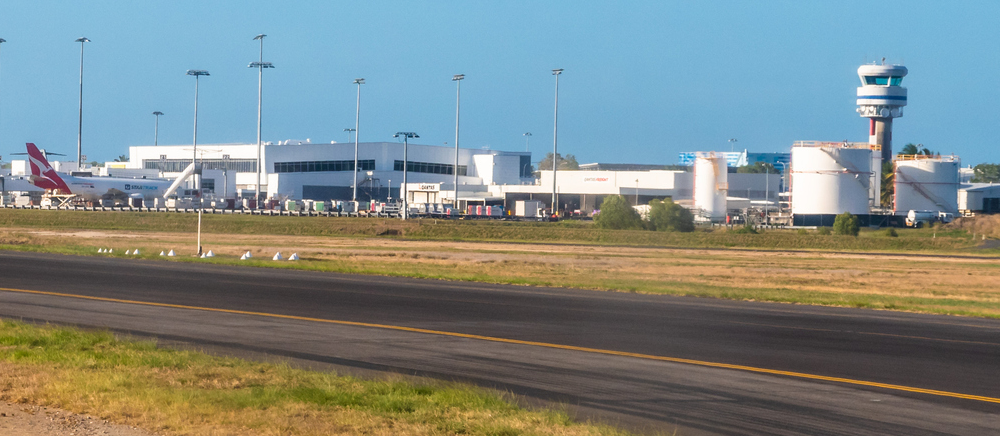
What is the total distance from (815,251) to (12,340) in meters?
58.2

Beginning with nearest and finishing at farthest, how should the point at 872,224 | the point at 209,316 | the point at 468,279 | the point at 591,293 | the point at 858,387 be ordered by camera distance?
the point at 858,387
the point at 209,316
the point at 591,293
the point at 468,279
the point at 872,224

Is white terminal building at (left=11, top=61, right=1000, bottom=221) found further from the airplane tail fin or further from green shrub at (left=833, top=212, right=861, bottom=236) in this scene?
the airplane tail fin

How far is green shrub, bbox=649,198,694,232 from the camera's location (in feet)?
263

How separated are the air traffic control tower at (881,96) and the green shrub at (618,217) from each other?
193ft

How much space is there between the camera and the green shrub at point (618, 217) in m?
79.8

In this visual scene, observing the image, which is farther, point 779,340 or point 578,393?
point 779,340

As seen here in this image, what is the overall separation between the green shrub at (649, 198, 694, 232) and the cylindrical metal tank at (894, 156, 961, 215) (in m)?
39.9

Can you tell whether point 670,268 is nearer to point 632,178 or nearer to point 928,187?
point 928,187

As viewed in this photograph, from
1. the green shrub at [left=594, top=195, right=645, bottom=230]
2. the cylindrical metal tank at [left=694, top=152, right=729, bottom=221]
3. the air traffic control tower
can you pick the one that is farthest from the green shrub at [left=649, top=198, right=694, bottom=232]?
the air traffic control tower

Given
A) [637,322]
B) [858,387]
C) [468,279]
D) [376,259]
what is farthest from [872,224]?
[858,387]

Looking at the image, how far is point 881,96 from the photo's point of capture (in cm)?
12200

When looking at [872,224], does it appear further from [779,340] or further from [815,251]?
[779,340]

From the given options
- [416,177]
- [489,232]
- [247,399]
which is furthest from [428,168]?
[247,399]

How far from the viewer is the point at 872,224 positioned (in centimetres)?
9725
